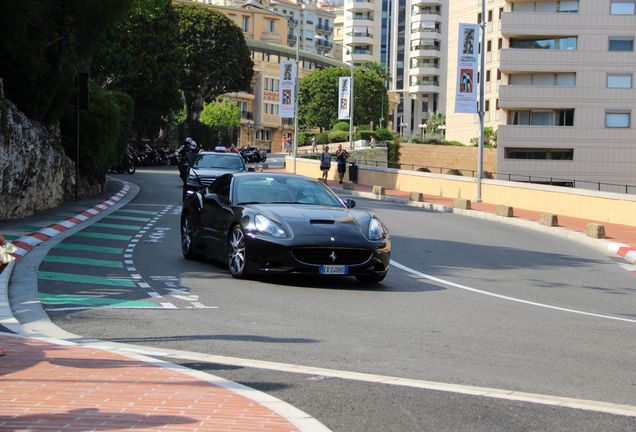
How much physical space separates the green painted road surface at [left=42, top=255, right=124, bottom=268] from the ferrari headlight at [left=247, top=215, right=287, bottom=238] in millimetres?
2583

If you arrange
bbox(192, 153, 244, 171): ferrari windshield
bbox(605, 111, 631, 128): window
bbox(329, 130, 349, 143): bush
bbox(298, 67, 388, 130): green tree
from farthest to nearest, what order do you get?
bbox(298, 67, 388, 130): green tree
bbox(329, 130, 349, 143): bush
bbox(605, 111, 631, 128): window
bbox(192, 153, 244, 171): ferrari windshield

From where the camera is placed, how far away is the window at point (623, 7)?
71312mm

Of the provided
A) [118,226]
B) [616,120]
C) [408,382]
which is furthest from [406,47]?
[408,382]

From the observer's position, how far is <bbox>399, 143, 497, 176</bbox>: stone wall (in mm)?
78562

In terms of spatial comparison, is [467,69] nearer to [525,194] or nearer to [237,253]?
[525,194]

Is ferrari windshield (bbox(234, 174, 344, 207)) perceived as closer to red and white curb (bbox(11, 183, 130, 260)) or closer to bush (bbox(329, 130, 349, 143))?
red and white curb (bbox(11, 183, 130, 260))

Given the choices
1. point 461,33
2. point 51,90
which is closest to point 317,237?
point 51,90

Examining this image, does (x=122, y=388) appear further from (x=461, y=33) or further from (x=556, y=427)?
(x=461, y=33)

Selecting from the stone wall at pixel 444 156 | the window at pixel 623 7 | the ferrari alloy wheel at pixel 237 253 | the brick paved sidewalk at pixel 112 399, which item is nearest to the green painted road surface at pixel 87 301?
the ferrari alloy wheel at pixel 237 253

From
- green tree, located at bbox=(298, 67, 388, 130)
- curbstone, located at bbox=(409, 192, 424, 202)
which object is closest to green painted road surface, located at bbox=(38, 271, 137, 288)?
curbstone, located at bbox=(409, 192, 424, 202)

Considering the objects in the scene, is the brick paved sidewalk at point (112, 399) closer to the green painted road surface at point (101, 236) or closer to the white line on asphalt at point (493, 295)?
the white line on asphalt at point (493, 295)

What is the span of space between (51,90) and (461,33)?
19.5 m

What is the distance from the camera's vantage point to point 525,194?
3716 centimetres

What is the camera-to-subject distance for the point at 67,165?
2841 cm
